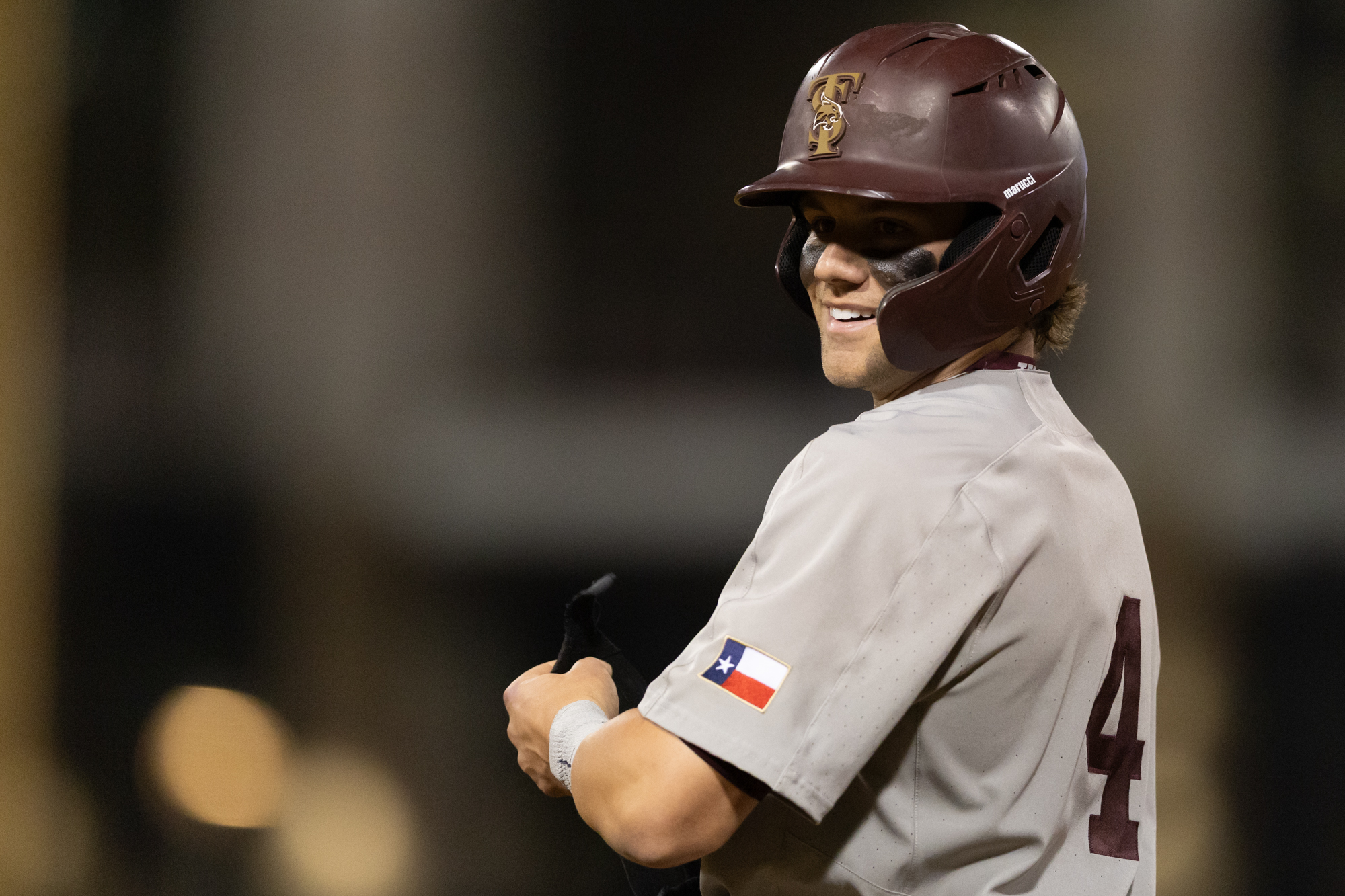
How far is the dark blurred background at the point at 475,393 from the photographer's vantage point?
3012mm

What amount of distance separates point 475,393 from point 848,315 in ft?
6.56

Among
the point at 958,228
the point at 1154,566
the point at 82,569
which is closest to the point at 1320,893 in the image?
the point at 1154,566

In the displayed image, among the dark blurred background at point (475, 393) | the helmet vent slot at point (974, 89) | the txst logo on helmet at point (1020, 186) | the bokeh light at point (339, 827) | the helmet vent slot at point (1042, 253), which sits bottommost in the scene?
the bokeh light at point (339, 827)

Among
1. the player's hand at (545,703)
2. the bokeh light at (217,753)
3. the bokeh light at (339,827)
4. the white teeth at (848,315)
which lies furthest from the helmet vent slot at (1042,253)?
the bokeh light at (217,753)

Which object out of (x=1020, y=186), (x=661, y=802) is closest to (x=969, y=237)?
(x=1020, y=186)

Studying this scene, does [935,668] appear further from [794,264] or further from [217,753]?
[217,753]

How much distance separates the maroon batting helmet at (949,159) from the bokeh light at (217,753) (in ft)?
8.44

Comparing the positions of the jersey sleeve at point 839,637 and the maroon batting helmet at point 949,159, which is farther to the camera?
the maroon batting helmet at point 949,159

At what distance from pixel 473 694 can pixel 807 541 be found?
2.28 m

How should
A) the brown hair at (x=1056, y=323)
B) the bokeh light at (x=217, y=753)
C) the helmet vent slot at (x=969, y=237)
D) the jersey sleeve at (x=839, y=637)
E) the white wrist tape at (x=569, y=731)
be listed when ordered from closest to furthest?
the jersey sleeve at (x=839, y=637)
the white wrist tape at (x=569, y=731)
the helmet vent slot at (x=969, y=237)
the brown hair at (x=1056, y=323)
the bokeh light at (x=217, y=753)

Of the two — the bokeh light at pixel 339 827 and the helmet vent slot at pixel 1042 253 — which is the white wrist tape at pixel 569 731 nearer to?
the helmet vent slot at pixel 1042 253

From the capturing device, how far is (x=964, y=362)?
1352 mm

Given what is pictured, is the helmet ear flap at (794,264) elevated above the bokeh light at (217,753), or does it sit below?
above

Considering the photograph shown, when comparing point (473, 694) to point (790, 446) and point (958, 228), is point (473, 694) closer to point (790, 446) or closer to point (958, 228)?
point (790, 446)
